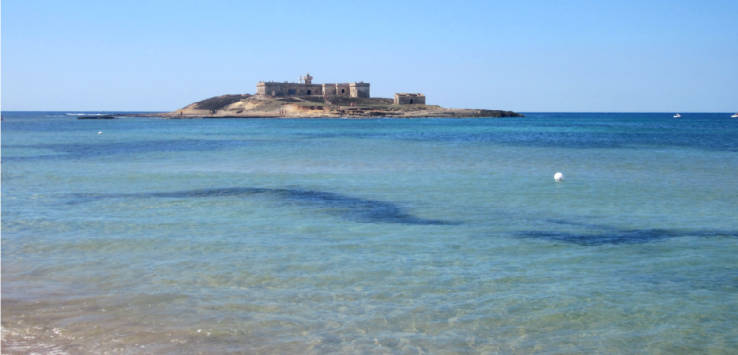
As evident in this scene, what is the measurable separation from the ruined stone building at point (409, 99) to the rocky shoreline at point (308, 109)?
1805 millimetres

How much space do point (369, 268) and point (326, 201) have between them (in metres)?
6.27

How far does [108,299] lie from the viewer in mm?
7566

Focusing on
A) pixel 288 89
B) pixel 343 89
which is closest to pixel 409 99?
pixel 343 89

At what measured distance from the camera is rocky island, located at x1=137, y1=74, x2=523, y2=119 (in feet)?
346

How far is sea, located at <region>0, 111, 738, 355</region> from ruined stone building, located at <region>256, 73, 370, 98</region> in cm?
10116

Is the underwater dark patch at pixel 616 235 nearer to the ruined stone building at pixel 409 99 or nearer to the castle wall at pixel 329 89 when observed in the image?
the ruined stone building at pixel 409 99

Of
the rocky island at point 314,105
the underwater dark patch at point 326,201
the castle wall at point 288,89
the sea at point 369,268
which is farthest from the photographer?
the castle wall at point 288,89

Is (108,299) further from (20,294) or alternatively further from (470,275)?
(470,275)

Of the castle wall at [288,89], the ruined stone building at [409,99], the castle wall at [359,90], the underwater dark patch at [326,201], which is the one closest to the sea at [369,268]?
the underwater dark patch at [326,201]

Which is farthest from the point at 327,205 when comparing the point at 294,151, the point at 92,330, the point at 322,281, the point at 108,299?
the point at 294,151

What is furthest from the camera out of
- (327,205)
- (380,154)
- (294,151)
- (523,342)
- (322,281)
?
(294,151)

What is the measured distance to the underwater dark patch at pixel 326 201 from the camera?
12.8 m

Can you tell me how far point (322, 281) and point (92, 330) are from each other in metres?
2.89

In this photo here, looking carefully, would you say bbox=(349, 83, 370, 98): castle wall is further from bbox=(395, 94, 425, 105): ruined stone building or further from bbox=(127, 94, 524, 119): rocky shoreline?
bbox=(395, 94, 425, 105): ruined stone building
